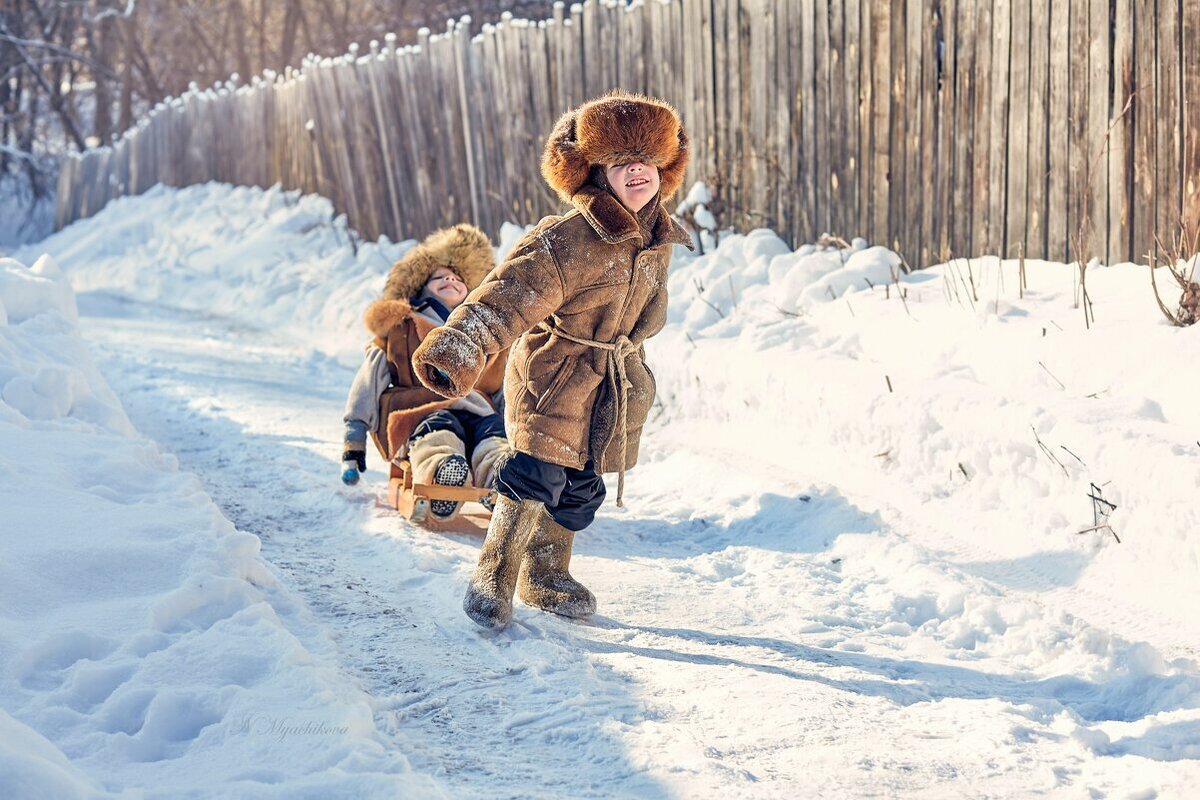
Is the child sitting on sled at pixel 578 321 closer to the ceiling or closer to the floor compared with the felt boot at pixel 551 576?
closer to the ceiling

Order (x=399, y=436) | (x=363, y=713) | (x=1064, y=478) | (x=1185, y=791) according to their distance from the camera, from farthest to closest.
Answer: (x=399, y=436)
(x=1064, y=478)
(x=363, y=713)
(x=1185, y=791)

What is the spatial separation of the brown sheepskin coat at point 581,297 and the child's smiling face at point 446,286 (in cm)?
150

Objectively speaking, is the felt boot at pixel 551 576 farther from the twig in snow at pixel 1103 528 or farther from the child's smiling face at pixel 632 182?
the twig in snow at pixel 1103 528

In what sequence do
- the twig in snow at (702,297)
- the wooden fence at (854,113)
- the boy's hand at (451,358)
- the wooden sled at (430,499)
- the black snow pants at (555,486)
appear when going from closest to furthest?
1. the boy's hand at (451,358)
2. the black snow pants at (555,486)
3. the wooden sled at (430,499)
4. the wooden fence at (854,113)
5. the twig in snow at (702,297)

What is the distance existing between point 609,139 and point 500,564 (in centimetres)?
127

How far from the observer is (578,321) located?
3629 millimetres

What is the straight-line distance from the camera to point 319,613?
363 cm

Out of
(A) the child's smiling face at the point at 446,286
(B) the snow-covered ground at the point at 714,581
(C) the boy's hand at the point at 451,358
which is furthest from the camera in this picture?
(A) the child's smiling face at the point at 446,286

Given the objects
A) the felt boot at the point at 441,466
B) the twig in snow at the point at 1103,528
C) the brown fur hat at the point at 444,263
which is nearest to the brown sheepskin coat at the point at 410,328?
the brown fur hat at the point at 444,263

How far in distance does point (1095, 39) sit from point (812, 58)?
6.70ft

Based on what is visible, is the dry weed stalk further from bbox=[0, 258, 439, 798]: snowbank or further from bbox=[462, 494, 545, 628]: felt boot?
bbox=[0, 258, 439, 798]: snowbank

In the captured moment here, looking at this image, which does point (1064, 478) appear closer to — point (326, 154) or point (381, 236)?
point (381, 236)

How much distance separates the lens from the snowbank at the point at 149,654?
2342mm

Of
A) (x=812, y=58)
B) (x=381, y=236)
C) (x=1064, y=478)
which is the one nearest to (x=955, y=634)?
(x=1064, y=478)
